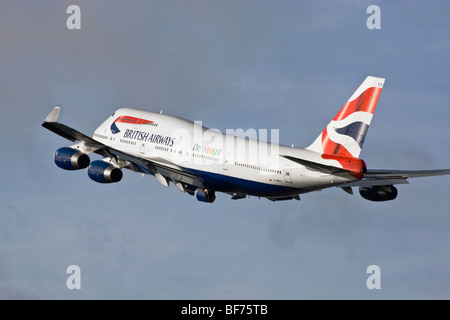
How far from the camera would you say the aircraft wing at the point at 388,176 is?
2916 inches

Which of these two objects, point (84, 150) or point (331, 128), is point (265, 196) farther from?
point (84, 150)

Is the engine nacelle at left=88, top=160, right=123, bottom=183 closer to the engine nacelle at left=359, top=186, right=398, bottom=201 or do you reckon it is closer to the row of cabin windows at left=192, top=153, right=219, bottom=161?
the row of cabin windows at left=192, top=153, right=219, bottom=161

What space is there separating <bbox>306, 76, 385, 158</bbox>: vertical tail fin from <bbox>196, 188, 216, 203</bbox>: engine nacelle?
1434cm

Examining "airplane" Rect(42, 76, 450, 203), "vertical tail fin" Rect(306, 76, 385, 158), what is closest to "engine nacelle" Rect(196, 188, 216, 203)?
"airplane" Rect(42, 76, 450, 203)

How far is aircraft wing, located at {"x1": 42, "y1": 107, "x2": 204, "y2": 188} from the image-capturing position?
76.9 metres

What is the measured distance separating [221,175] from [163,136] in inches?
295

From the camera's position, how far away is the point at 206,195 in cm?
8494

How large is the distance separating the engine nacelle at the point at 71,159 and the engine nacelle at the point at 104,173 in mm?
769

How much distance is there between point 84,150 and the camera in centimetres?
8125

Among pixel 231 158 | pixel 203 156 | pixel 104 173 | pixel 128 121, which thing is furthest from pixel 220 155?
pixel 128 121

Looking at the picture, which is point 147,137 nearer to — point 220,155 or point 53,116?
point 220,155
